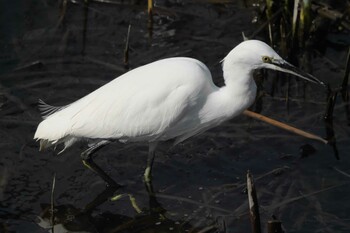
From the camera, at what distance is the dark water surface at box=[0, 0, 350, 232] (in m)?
5.79

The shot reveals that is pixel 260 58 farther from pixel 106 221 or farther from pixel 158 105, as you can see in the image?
pixel 106 221

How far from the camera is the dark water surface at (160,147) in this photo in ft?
19.0

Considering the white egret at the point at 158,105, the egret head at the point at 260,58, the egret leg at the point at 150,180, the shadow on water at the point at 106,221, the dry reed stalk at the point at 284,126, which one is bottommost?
the shadow on water at the point at 106,221

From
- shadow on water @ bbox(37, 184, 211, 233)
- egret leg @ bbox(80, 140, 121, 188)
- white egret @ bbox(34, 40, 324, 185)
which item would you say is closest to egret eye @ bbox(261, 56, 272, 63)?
white egret @ bbox(34, 40, 324, 185)

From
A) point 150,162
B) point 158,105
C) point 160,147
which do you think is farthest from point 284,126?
point 158,105

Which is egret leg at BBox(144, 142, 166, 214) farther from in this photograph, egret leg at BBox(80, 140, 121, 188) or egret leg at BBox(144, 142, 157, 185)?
egret leg at BBox(80, 140, 121, 188)

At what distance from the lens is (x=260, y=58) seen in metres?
5.39

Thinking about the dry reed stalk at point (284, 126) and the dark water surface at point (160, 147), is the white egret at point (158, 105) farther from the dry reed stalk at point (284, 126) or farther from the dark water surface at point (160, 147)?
the dry reed stalk at point (284, 126)

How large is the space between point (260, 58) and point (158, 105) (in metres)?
0.80

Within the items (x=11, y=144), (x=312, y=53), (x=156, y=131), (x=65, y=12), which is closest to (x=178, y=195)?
(x=156, y=131)

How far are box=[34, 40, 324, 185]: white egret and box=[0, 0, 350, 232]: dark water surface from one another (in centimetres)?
46

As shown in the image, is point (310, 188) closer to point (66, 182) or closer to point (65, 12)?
point (66, 182)

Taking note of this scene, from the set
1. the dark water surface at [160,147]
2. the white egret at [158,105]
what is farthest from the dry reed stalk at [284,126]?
the white egret at [158,105]

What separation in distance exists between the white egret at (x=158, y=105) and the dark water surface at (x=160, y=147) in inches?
18.3
